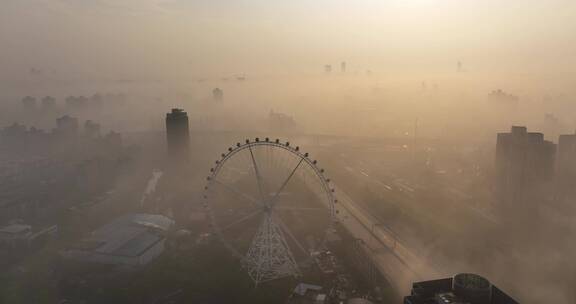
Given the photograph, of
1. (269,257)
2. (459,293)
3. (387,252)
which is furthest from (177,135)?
(459,293)

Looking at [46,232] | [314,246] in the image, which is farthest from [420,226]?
[46,232]

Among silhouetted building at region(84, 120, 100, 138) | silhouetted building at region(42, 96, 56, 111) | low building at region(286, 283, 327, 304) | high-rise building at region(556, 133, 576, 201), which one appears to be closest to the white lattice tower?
low building at region(286, 283, 327, 304)

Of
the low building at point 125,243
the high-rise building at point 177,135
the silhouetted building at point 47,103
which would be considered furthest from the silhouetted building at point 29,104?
the low building at point 125,243

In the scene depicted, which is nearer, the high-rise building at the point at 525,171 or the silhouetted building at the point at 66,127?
the high-rise building at the point at 525,171

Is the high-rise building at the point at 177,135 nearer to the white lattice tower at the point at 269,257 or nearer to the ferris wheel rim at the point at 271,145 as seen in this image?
the ferris wheel rim at the point at 271,145

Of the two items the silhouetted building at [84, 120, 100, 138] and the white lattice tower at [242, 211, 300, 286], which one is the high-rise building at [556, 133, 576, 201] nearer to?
the white lattice tower at [242, 211, 300, 286]

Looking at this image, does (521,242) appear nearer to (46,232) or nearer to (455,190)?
(455,190)
